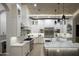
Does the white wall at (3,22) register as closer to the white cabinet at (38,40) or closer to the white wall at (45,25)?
the white wall at (45,25)

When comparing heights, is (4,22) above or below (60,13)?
below

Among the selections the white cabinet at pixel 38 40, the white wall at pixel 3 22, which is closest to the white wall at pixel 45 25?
the white cabinet at pixel 38 40

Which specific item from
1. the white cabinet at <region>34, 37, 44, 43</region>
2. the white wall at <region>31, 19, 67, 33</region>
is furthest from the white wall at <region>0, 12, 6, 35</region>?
the white cabinet at <region>34, 37, 44, 43</region>

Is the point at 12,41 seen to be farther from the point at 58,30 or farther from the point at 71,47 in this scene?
the point at 58,30

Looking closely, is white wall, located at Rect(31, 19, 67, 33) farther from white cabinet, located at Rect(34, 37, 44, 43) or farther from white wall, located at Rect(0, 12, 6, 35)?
white wall, located at Rect(0, 12, 6, 35)

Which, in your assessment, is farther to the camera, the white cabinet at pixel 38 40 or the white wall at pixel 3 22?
the white cabinet at pixel 38 40

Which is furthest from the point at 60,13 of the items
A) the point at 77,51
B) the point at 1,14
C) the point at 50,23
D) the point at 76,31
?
the point at 77,51

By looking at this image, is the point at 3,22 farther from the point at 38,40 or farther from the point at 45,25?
the point at 45,25

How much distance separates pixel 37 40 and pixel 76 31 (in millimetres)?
2591

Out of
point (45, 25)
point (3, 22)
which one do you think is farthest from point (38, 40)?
point (3, 22)

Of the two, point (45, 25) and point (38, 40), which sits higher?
point (45, 25)

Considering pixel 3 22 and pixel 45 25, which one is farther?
pixel 45 25

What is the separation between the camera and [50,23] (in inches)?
363

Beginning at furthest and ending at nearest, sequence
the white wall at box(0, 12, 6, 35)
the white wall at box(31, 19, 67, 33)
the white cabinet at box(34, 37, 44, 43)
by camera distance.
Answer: the white cabinet at box(34, 37, 44, 43) < the white wall at box(31, 19, 67, 33) < the white wall at box(0, 12, 6, 35)
